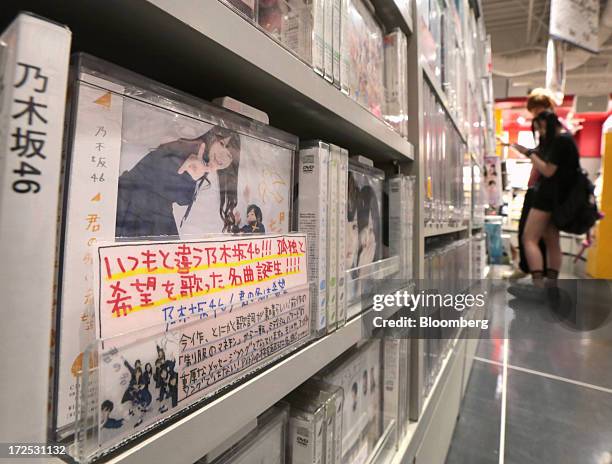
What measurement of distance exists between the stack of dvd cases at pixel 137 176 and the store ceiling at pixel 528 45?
21.1 ft

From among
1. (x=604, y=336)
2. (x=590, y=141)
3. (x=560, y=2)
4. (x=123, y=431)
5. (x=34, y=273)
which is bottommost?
(x=604, y=336)

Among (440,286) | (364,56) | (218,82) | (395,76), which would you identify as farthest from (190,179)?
(440,286)

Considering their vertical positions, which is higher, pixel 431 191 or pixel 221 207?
pixel 431 191

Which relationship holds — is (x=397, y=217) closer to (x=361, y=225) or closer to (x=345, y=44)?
(x=361, y=225)

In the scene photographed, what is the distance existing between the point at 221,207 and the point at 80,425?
0.25 meters

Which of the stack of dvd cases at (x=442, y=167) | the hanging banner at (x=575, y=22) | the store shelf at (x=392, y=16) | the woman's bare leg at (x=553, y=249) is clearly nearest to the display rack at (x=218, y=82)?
the store shelf at (x=392, y=16)

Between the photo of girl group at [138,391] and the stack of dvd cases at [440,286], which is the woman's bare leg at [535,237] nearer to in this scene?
the stack of dvd cases at [440,286]

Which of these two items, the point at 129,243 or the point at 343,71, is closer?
the point at 129,243

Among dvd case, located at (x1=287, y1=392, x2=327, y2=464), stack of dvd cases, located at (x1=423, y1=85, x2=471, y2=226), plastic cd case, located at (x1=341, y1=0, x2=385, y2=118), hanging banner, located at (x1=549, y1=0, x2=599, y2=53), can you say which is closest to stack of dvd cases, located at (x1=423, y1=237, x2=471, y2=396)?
stack of dvd cases, located at (x1=423, y1=85, x2=471, y2=226)

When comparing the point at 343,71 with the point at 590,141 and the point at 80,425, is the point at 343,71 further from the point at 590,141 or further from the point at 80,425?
the point at 590,141

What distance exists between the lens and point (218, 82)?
1.47 feet

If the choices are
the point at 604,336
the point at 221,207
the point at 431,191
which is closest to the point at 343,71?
the point at 221,207

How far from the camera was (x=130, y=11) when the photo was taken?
0.29m

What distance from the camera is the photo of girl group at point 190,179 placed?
313 millimetres
